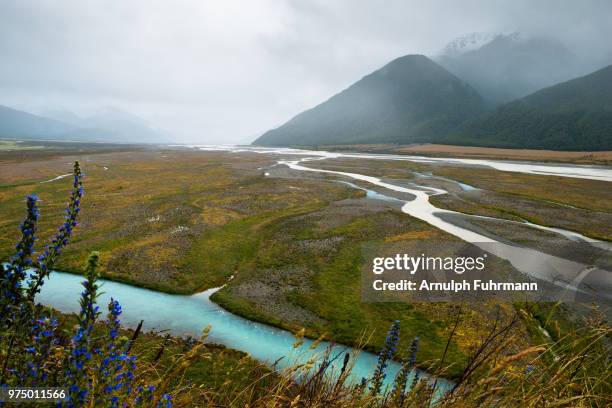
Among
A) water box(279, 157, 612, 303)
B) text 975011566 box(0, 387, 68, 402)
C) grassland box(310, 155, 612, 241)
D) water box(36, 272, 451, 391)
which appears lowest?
water box(36, 272, 451, 391)

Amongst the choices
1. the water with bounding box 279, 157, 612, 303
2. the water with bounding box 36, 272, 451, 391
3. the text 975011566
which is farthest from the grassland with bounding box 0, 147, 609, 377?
the text 975011566

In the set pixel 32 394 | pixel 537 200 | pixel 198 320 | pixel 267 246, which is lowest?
pixel 198 320

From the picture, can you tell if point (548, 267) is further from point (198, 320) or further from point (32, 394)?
point (32, 394)

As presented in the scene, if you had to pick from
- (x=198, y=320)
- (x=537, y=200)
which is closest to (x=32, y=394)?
(x=198, y=320)

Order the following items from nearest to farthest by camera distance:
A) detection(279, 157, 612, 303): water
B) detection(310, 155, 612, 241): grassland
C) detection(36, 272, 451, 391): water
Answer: detection(36, 272, 451, 391): water → detection(279, 157, 612, 303): water → detection(310, 155, 612, 241): grassland

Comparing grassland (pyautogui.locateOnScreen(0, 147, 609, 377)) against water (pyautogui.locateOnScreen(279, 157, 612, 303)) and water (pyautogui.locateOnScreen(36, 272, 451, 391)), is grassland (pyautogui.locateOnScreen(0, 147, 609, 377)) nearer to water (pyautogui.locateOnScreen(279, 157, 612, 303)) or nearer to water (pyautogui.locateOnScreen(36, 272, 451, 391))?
water (pyautogui.locateOnScreen(36, 272, 451, 391))

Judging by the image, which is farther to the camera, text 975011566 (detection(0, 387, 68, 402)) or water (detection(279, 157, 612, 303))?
water (detection(279, 157, 612, 303))

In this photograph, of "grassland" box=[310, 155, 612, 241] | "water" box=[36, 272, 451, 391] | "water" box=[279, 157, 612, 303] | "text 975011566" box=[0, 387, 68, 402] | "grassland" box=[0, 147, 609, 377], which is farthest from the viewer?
"grassland" box=[310, 155, 612, 241]

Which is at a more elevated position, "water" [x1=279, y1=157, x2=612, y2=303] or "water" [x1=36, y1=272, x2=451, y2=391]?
"water" [x1=279, y1=157, x2=612, y2=303]
